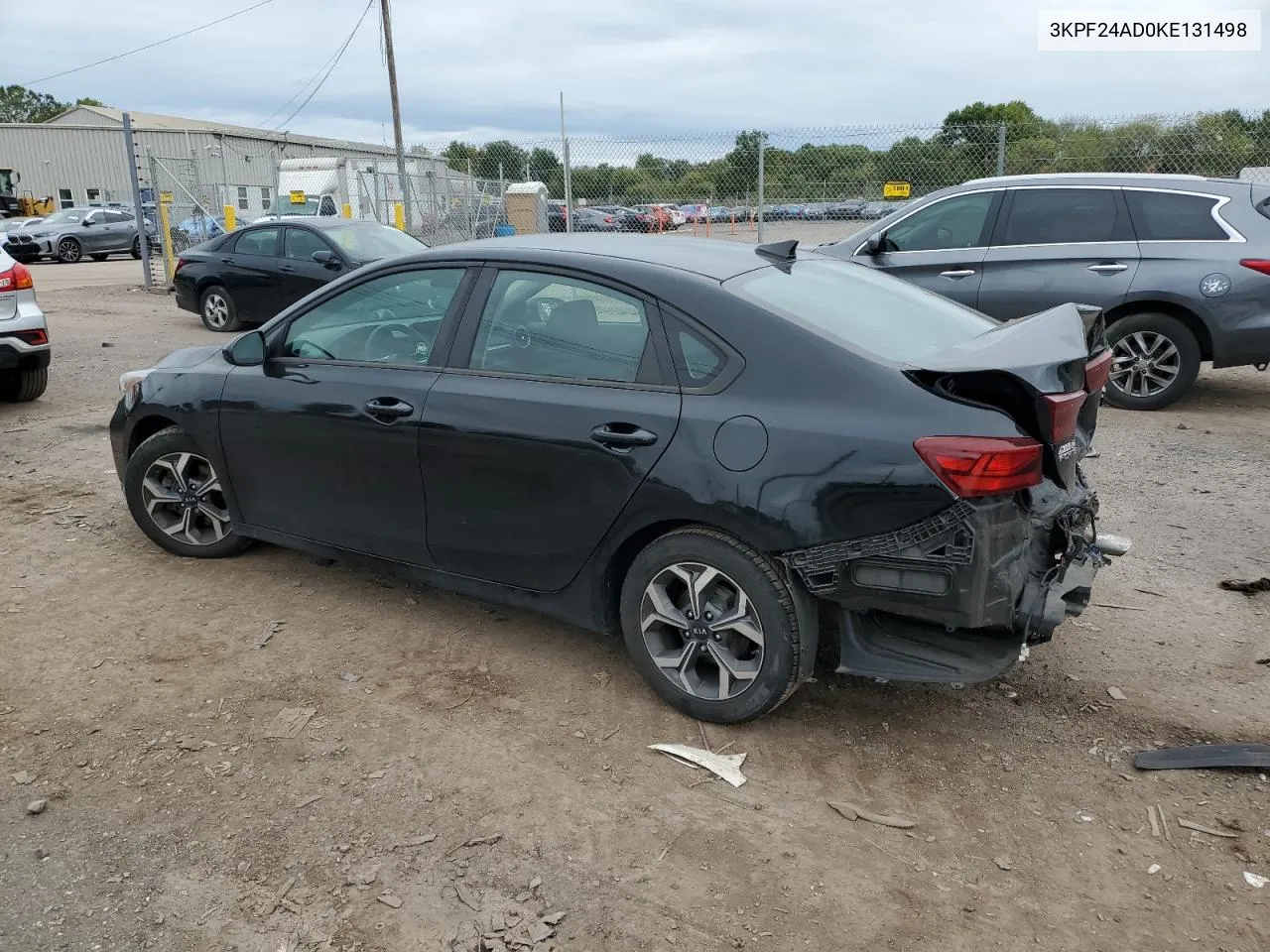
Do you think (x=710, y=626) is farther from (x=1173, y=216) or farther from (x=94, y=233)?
(x=94, y=233)

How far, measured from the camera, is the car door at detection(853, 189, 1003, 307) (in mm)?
8523

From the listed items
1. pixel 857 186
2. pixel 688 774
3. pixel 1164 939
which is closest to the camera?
pixel 1164 939

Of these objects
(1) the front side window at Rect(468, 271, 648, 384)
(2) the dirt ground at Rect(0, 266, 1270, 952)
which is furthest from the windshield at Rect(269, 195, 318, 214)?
(1) the front side window at Rect(468, 271, 648, 384)

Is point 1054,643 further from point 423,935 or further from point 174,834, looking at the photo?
point 174,834

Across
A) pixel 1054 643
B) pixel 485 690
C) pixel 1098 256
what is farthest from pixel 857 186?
pixel 485 690

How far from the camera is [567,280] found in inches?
145

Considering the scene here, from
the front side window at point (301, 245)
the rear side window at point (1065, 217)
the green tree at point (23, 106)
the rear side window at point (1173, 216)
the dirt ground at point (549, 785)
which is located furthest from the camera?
the green tree at point (23, 106)

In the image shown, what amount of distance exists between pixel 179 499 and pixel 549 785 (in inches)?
105

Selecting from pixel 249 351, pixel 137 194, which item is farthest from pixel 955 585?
pixel 137 194

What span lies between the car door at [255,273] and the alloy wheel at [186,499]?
8.21 metres

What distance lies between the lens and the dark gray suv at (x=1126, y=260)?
25.0 feet

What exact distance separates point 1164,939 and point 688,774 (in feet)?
4.43

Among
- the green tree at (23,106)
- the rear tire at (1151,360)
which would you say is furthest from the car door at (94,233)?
the green tree at (23,106)

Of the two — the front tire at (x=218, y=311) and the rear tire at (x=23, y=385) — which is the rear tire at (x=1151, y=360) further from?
the front tire at (x=218, y=311)
